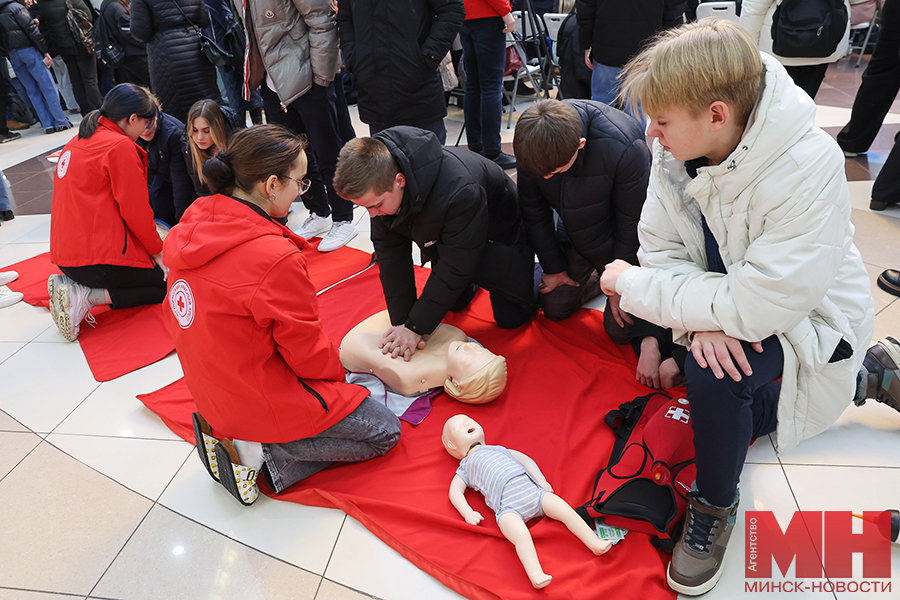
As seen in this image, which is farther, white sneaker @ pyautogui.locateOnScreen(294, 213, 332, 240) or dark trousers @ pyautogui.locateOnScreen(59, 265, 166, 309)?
white sneaker @ pyautogui.locateOnScreen(294, 213, 332, 240)

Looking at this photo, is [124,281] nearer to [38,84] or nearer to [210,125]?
[210,125]

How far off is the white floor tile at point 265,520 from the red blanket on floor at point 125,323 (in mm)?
840

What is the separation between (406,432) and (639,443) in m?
0.79

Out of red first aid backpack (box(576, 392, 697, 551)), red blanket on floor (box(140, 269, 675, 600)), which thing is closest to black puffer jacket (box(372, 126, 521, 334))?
red blanket on floor (box(140, 269, 675, 600))

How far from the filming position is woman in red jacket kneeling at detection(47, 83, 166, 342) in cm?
278

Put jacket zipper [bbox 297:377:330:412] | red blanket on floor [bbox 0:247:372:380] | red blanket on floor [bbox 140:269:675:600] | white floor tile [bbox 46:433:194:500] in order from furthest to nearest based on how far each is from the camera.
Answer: red blanket on floor [bbox 0:247:372:380] → white floor tile [bbox 46:433:194:500] → jacket zipper [bbox 297:377:330:412] → red blanket on floor [bbox 140:269:675:600]

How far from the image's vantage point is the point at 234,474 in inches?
72.9

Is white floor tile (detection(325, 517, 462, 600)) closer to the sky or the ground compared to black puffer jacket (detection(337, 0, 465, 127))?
closer to the ground

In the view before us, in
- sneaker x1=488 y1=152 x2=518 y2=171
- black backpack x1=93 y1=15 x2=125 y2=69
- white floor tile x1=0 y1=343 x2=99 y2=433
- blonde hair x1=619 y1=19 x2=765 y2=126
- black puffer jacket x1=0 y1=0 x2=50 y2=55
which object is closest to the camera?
blonde hair x1=619 y1=19 x2=765 y2=126

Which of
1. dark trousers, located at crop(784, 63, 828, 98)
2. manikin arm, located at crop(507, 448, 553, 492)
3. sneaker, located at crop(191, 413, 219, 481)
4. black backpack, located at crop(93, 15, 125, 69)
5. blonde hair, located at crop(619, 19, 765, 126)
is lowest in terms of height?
manikin arm, located at crop(507, 448, 553, 492)

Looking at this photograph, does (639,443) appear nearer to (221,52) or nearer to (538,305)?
(538,305)

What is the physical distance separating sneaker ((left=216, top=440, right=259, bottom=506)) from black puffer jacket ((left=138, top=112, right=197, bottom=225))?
2.00m

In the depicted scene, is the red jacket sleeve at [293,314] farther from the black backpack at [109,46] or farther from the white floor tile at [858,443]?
the black backpack at [109,46]

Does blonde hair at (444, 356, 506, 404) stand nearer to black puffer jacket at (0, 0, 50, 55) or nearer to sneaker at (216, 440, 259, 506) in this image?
sneaker at (216, 440, 259, 506)
